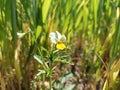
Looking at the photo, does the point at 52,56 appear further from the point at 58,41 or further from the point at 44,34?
the point at 44,34

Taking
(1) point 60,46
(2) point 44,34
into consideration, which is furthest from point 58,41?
(2) point 44,34

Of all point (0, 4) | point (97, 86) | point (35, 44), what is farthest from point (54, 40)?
point (97, 86)

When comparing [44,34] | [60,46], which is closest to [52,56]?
[60,46]

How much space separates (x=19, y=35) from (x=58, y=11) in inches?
8.6

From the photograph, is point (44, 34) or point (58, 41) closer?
point (58, 41)

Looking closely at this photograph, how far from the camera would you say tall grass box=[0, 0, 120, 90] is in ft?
3.24

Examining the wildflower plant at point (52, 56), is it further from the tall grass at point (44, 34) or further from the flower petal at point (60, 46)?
the tall grass at point (44, 34)

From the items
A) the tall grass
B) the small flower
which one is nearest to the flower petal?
the small flower

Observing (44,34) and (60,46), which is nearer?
(60,46)

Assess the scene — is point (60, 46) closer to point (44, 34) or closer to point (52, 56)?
point (52, 56)

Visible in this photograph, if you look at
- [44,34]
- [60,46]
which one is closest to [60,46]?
[60,46]

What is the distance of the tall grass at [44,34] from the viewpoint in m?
0.99

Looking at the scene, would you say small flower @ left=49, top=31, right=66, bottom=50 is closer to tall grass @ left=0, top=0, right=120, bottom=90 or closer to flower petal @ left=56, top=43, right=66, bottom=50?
flower petal @ left=56, top=43, right=66, bottom=50

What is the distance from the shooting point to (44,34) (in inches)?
41.6
